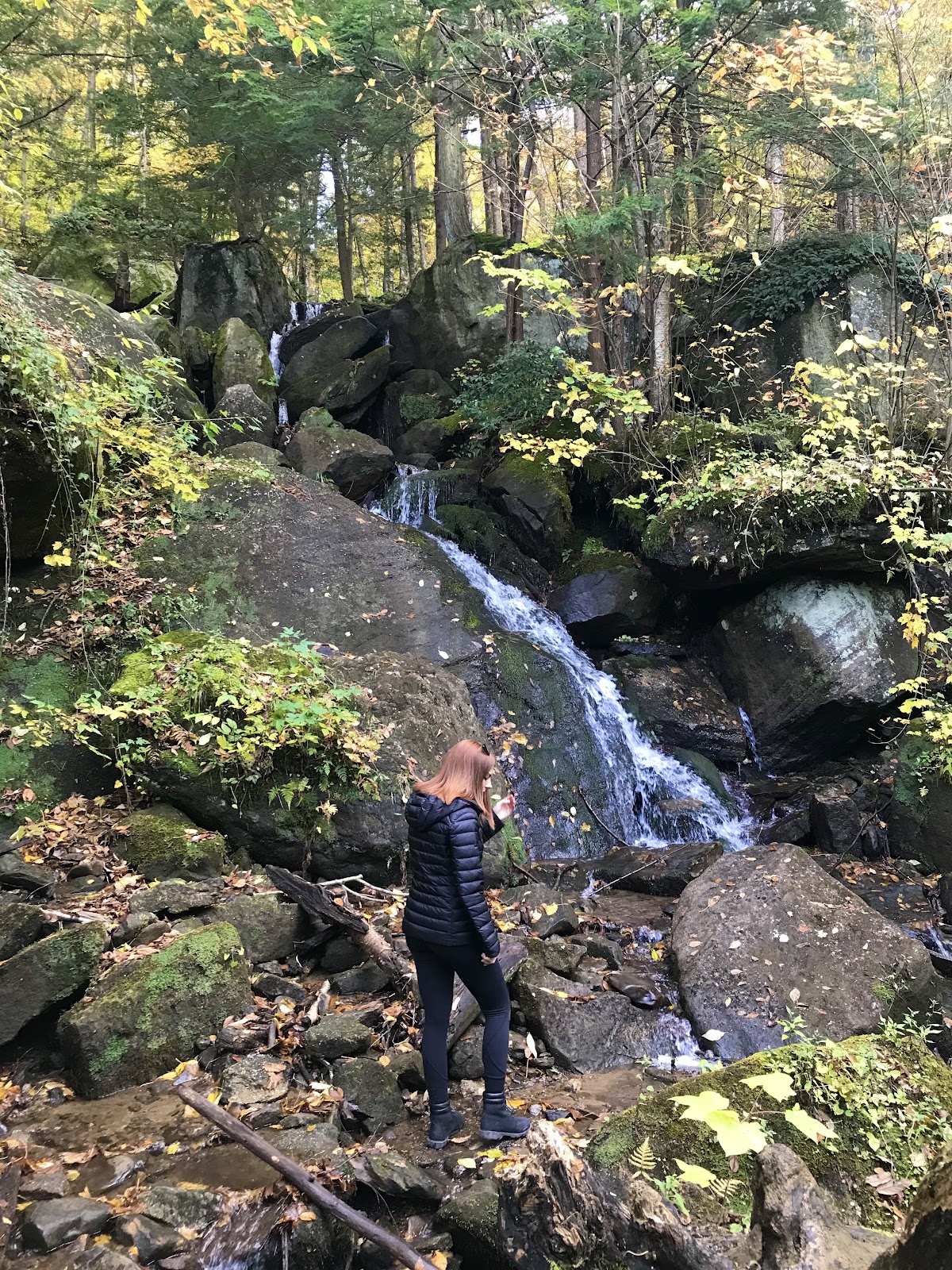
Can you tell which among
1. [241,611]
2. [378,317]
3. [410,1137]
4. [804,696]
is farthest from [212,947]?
[378,317]

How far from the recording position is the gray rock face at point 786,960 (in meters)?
5.08

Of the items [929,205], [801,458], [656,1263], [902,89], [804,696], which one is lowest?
[804,696]

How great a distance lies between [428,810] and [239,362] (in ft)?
48.3

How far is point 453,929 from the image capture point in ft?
11.9

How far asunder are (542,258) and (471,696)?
1041 cm

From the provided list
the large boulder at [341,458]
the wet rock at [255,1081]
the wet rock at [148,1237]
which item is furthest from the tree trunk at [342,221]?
the wet rock at [148,1237]

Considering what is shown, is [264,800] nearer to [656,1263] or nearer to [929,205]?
[656,1263]

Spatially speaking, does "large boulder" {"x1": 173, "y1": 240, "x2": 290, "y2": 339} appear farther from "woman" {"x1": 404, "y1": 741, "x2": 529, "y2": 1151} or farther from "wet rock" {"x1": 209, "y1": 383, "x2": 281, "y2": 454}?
"woman" {"x1": 404, "y1": 741, "x2": 529, "y2": 1151}

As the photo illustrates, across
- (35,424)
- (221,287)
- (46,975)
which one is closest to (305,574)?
(35,424)

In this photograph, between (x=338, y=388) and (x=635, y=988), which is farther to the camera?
(x=338, y=388)

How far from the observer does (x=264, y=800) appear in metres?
6.09

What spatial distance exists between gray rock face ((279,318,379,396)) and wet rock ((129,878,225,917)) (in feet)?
44.4

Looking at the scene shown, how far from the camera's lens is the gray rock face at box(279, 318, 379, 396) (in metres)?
16.5

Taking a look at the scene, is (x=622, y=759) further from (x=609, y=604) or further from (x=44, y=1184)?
(x=44, y=1184)
